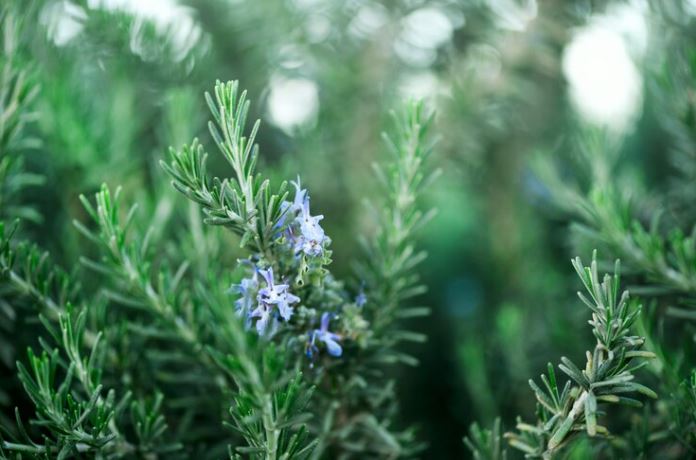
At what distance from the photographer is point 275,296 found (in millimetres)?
388

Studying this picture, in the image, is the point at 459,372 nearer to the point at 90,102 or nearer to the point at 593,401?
the point at 593,401

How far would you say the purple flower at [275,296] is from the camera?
39 cm

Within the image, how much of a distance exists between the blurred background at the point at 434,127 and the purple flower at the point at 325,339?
0.71 ft

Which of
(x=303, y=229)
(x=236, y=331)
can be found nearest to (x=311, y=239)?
(x=303, y=229)

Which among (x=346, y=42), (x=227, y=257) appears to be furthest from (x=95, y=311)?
(x=346, y=42)

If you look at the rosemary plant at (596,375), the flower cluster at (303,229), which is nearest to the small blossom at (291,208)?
the flower cluster at (303,229)

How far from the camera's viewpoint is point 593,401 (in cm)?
37

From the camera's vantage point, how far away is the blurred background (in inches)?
25.4

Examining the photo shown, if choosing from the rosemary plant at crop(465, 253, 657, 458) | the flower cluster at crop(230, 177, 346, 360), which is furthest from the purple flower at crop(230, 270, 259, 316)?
the rosemary plant at crop(465, 253, 657, 458)

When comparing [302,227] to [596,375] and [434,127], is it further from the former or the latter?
[434,127]

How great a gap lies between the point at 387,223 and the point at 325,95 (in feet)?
1.33

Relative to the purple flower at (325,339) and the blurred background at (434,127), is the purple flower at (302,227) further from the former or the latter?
the blurred background at (434,127)

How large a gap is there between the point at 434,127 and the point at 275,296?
475 millimetres

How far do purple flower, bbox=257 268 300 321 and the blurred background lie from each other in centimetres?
23
